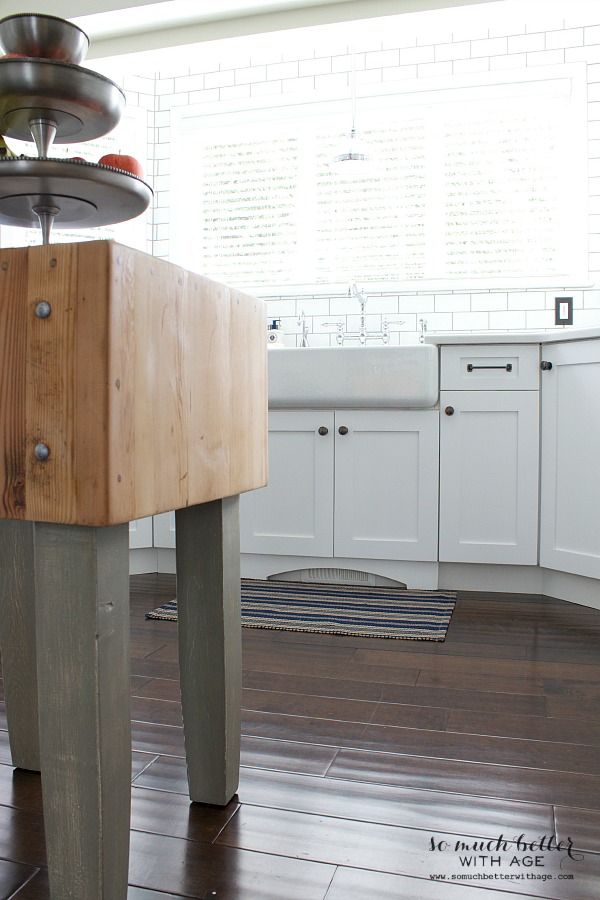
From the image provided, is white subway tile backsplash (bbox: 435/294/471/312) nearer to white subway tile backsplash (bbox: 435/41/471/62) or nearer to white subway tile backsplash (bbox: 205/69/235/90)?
white subway tile backsplash (bbox: 435/41/471/62)

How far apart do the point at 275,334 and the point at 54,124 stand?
102 inches

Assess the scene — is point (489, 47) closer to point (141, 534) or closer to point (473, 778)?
point (141, 534)

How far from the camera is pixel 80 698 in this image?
100cm

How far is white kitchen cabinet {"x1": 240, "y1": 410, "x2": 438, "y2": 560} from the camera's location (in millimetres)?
3223

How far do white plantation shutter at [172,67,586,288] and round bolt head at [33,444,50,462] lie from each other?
281 cm

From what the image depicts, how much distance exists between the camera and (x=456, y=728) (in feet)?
5.86

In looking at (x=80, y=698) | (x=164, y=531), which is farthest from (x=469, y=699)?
(x=164, y=531)

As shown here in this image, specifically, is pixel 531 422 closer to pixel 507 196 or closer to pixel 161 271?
pixel 507 196

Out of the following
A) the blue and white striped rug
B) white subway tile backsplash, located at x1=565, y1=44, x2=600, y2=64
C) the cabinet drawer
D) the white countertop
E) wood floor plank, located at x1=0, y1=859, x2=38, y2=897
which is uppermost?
white subway tile backsplash, located at x1=565, y1=44, x2=600, y2=64

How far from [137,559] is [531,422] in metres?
1.81

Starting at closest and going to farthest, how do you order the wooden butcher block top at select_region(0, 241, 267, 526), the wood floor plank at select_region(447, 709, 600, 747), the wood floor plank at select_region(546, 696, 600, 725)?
the wooden butcher block top at select_region(0, 241, 267, 526) < the wood floor plank at select_region(447, 709, 600, 747) < the wood floor plank at select_region(546, 696, 600, 725)

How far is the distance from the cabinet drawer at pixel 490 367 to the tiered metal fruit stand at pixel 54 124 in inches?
82.6

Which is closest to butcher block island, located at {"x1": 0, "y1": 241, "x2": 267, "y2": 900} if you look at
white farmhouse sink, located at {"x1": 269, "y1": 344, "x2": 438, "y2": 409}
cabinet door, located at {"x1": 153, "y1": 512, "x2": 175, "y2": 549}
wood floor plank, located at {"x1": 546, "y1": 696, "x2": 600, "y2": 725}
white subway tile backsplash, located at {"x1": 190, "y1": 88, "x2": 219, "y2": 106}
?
wood floor plank, located at {"x1": 546, "y1": 696, "x2": 600, "y2": 725}

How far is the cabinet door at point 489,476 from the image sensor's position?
10.3 feet
